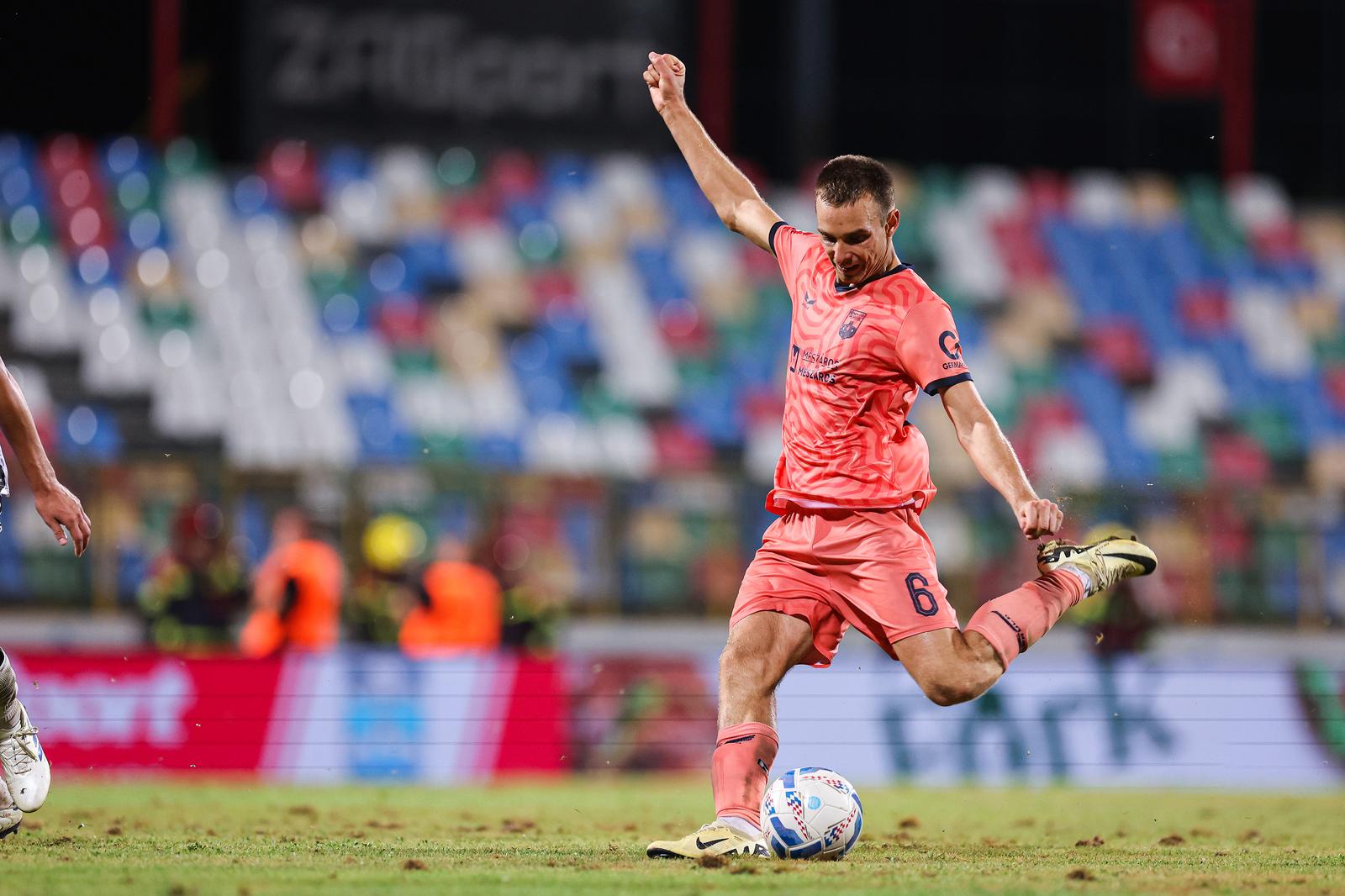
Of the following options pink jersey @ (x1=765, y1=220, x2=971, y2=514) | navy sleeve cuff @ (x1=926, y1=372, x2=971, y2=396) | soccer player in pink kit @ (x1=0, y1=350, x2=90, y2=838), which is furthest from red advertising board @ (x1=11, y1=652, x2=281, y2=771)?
navy sleeve cuff @ (x1=926, y1=372, x2=971, y2=396)

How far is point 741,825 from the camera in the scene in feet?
20.4

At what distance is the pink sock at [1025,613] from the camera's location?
6.46m

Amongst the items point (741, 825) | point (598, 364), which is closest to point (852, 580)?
point (741, 825)

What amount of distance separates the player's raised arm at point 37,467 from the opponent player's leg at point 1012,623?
9.75ft

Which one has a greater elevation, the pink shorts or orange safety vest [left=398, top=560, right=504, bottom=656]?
the pink shorts

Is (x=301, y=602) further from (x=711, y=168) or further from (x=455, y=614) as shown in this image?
(x=711, y=168)

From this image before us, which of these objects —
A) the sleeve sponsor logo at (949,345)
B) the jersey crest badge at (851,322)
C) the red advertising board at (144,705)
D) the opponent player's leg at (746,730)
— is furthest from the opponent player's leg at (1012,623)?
the red advertising board at (144,705)

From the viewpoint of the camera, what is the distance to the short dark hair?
6219 mm

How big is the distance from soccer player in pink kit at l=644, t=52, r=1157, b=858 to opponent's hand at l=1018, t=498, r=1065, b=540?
0.42ft

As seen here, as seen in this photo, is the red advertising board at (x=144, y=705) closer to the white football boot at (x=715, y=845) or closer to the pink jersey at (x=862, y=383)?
the white football boot at (x=715, y=845)

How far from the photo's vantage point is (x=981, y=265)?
2228cm

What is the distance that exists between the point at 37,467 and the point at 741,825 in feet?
9.06

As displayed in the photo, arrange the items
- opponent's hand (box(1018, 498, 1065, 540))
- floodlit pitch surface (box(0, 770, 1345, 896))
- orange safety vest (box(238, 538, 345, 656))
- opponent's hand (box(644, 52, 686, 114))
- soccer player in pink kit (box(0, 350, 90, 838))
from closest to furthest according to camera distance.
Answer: floodlit pitch surface (box(0, 770, 1345, 896))
opponent's hand (box(1018, 498, 1065, 540))
soccer player in pink kit (box(0, 350, 90, 838))
opponent's hand (box(644, 52, 686, 114))
orange safety vest (box(238, 538, 345, 656))

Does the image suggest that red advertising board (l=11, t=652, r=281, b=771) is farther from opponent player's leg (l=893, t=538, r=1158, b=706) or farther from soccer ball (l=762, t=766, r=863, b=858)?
opponent player's leg (l=893, t=538, r=1158, b=706)
